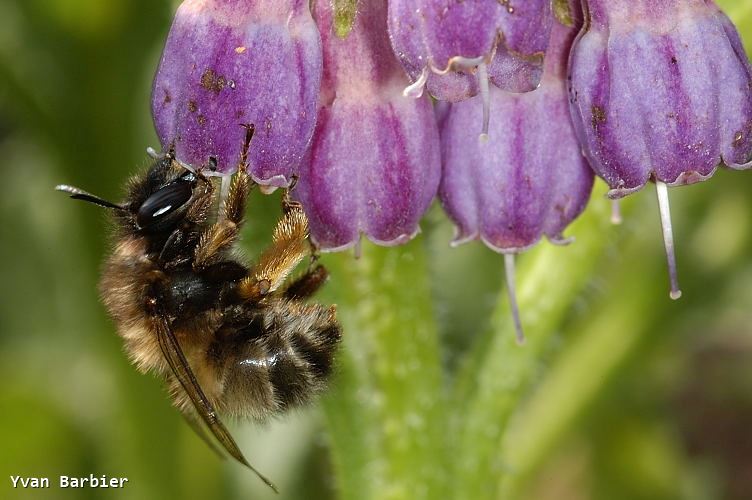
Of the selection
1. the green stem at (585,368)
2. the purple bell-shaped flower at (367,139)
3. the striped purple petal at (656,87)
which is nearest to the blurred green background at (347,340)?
the green stem at (585,368)

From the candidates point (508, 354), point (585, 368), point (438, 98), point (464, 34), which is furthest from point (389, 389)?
point (585, 368)

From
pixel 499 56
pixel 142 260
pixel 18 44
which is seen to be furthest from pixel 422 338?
pixel 18 44

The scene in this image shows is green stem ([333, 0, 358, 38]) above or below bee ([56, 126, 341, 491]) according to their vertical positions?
above

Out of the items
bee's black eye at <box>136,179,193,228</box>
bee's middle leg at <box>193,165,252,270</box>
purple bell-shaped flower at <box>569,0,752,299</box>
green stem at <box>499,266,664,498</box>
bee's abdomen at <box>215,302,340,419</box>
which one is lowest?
green stem at <box>499,266,664,498</box>

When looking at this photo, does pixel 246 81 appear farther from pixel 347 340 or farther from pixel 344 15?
pixel 347 340

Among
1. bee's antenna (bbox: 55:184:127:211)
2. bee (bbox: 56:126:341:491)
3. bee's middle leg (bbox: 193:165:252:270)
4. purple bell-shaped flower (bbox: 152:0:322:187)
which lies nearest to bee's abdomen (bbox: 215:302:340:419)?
bee (bbox: 56:126:341:491)

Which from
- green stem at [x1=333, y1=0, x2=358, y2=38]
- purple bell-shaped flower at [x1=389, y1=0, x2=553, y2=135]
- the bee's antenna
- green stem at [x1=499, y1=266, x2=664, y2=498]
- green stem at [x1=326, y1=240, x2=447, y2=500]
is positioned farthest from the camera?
green stem at [x1=499, y1=266, x2=664, y2=498]

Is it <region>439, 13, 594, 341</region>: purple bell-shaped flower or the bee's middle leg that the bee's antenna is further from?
<region>439, 13, 594, 341</region>: purple bell-shaped flower

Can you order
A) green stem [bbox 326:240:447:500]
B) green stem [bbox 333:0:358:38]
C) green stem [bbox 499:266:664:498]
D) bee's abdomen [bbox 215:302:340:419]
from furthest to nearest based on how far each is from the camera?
green stem [bbox 499:266:664:498] → green stem [bbox 326:240:447:500] → bee's abdomen [bbox 215:302:340:419] → green stem [bbox 333:0:358:38]

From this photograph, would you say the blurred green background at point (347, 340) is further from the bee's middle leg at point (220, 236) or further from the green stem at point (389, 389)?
the bee's middle leg at point (220, 236)
